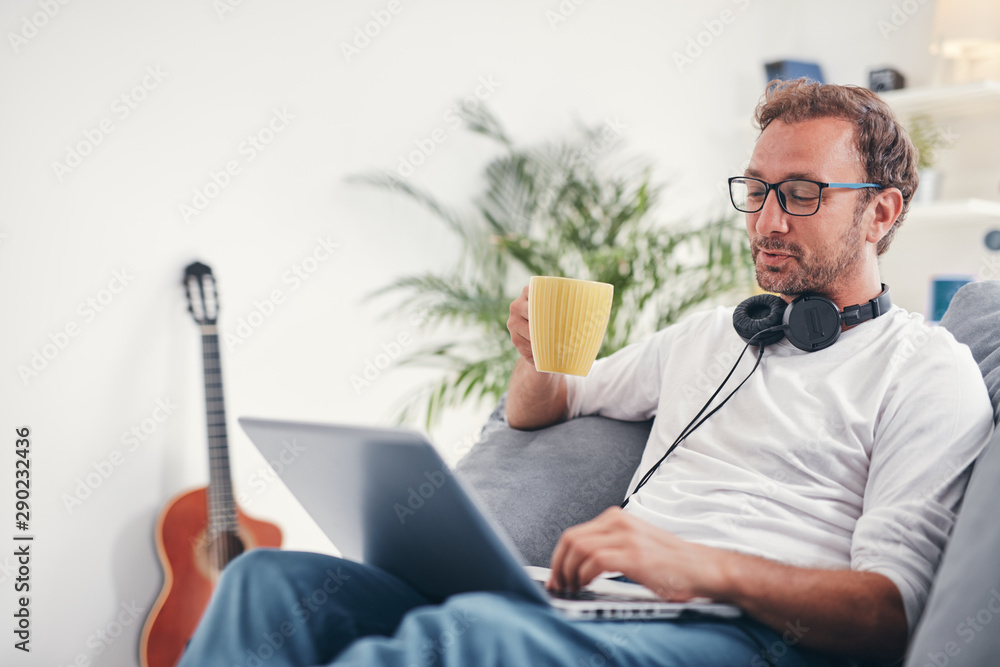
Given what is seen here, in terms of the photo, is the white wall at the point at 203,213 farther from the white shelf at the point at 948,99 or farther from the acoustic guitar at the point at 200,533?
the white shelf at the point at 948,99

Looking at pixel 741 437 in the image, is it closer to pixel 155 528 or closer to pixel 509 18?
pixel 155 528

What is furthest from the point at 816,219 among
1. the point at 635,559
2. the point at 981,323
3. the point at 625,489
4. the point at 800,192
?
the point at 635,559

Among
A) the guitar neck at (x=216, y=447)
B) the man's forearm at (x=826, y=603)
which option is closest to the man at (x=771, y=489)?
the man's forearm at (x=826, y=603)

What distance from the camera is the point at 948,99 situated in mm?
2580

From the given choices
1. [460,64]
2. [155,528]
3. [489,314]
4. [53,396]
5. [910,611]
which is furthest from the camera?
[460,64]

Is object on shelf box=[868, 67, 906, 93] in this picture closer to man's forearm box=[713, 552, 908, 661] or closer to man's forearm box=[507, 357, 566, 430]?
man's forearm box=[507, 357, 566, 430]

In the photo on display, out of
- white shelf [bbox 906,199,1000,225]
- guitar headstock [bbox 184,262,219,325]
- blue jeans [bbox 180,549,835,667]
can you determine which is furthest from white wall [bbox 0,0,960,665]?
blue jeans [bbox 180,549,835,667]

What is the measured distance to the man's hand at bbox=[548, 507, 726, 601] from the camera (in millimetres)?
782

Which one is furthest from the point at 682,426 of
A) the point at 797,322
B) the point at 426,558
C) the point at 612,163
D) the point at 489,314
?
the point at 612,163

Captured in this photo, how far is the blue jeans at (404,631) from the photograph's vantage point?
69 cm

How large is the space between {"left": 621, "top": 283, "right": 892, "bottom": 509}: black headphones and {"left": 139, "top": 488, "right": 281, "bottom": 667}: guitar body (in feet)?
3.86

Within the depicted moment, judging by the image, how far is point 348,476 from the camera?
0.86 meters

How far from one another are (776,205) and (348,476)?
77 centimetres

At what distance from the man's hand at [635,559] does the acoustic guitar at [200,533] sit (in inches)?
53.0
